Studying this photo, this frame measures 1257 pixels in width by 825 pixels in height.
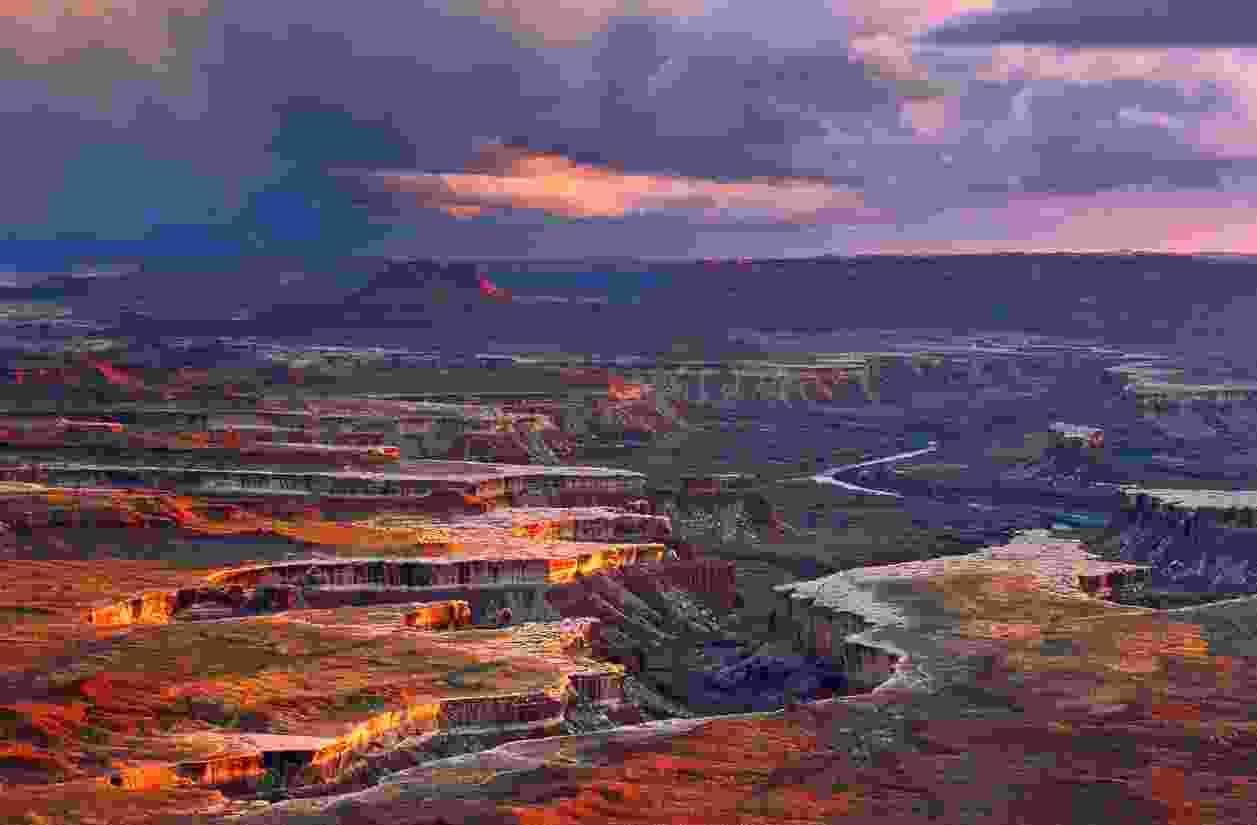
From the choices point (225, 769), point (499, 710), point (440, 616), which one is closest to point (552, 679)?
point (499, 710)

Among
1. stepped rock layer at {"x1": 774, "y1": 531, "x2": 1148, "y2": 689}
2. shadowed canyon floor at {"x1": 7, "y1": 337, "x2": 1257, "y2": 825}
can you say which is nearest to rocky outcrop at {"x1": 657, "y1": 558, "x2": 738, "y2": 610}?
shadowed canyon floor at {"x1": 7, "y1": 337, "x2": 1257, "y2": 825}

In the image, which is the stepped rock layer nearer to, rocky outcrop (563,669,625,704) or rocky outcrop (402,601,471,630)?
rocky outcrop (563,669,625,704)

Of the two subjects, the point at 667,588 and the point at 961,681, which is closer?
the point at 961,681

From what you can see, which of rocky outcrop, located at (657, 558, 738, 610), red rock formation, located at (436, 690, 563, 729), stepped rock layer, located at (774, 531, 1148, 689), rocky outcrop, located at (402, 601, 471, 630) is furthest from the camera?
rocky outcrop, located at (657, 558, 738, 610)

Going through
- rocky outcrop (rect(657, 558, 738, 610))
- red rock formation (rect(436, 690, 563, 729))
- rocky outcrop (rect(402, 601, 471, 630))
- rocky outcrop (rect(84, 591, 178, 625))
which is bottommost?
rocky outcrop (rect(657, 558, 738, 610))

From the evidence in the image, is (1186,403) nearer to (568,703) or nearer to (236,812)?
(568,703)

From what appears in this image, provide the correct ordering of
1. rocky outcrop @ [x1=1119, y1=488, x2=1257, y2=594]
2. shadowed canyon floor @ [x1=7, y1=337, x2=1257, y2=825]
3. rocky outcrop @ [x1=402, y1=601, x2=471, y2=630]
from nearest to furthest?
shadowed canyon floor @ [x1=7, y1=337, x2=1257, y2=825]
rocky outcrop @ [x1=402, y1=601, x2=471, y2=630]
rocky outcrop @ [x1=1119, y1=488, x2=1257, y2=594]

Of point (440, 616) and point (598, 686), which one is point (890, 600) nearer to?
point (440, 616)

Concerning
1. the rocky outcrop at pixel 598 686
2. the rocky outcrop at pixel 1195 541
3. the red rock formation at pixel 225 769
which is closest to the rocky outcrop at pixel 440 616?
the rocky outcrop at pixel 598 686

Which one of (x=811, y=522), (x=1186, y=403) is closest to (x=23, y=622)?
(x=811, y=522)
